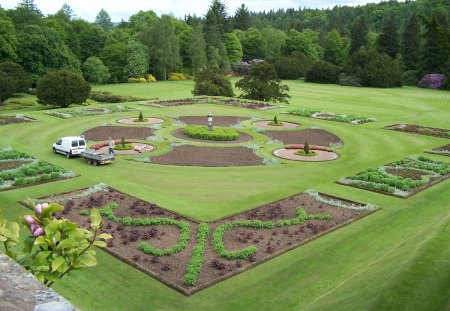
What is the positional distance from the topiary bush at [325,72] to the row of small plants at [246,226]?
85888 mm

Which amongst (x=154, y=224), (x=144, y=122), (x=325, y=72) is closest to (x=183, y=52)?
(x=325, y=72)

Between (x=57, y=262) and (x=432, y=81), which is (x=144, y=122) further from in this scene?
(x=432, y=81)

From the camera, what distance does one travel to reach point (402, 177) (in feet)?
88.6

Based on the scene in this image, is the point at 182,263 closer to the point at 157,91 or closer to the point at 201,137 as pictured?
the point at 201,137

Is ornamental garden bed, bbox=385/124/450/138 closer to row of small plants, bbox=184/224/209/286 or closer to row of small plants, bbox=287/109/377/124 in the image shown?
row of small plants, bbox=287/109/377/124

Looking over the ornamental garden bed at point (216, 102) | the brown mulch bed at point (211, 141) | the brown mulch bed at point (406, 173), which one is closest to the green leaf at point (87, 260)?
the brown mulch bed at point (406, 173)

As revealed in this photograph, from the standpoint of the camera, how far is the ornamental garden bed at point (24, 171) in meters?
24.7

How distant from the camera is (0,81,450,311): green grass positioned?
39.2 ft

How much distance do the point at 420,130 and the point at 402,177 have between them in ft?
62.7

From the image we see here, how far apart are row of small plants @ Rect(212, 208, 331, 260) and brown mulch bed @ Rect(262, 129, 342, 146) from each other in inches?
718

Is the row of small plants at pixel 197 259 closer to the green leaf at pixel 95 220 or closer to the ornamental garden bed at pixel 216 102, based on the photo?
the green leaf at pixel 95 220

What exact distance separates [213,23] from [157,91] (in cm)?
4871

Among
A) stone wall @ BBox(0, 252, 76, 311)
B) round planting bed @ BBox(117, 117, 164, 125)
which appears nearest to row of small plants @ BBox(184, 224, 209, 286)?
stone wall @ BBox(0, 252, 76, 311)

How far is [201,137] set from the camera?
38719mm
